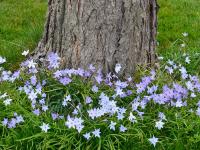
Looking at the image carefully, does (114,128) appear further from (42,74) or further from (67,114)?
(42,74)

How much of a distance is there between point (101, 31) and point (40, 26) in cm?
231

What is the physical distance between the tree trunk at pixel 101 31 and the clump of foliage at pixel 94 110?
0.15 metres

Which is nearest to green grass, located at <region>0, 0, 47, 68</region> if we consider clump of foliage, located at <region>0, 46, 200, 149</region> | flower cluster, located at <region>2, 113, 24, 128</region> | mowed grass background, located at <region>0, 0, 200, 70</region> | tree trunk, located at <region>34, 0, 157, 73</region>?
mowed grass background, located at <region>0, 0, 200, 70</region>

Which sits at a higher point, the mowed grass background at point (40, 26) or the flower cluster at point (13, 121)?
the mowed grass background at point (40, 26)

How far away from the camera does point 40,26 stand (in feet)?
21.1

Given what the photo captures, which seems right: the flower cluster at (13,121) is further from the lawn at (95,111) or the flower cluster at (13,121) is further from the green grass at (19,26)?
the green grass at (19,26)

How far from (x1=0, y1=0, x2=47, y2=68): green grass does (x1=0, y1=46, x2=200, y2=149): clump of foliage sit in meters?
1.31

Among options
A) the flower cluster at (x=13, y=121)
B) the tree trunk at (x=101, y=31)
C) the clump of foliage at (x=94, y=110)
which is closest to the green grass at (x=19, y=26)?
the tree trunk at (x=101, y=31)

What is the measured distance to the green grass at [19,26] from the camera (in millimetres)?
5828

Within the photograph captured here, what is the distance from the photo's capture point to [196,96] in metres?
4.07

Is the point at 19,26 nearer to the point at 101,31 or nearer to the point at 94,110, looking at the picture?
the point at 101,31

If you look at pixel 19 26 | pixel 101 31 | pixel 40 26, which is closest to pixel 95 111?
pixel 101 31

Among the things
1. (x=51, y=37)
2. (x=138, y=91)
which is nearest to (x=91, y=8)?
(x=51, y=37)

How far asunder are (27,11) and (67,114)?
412 cm
